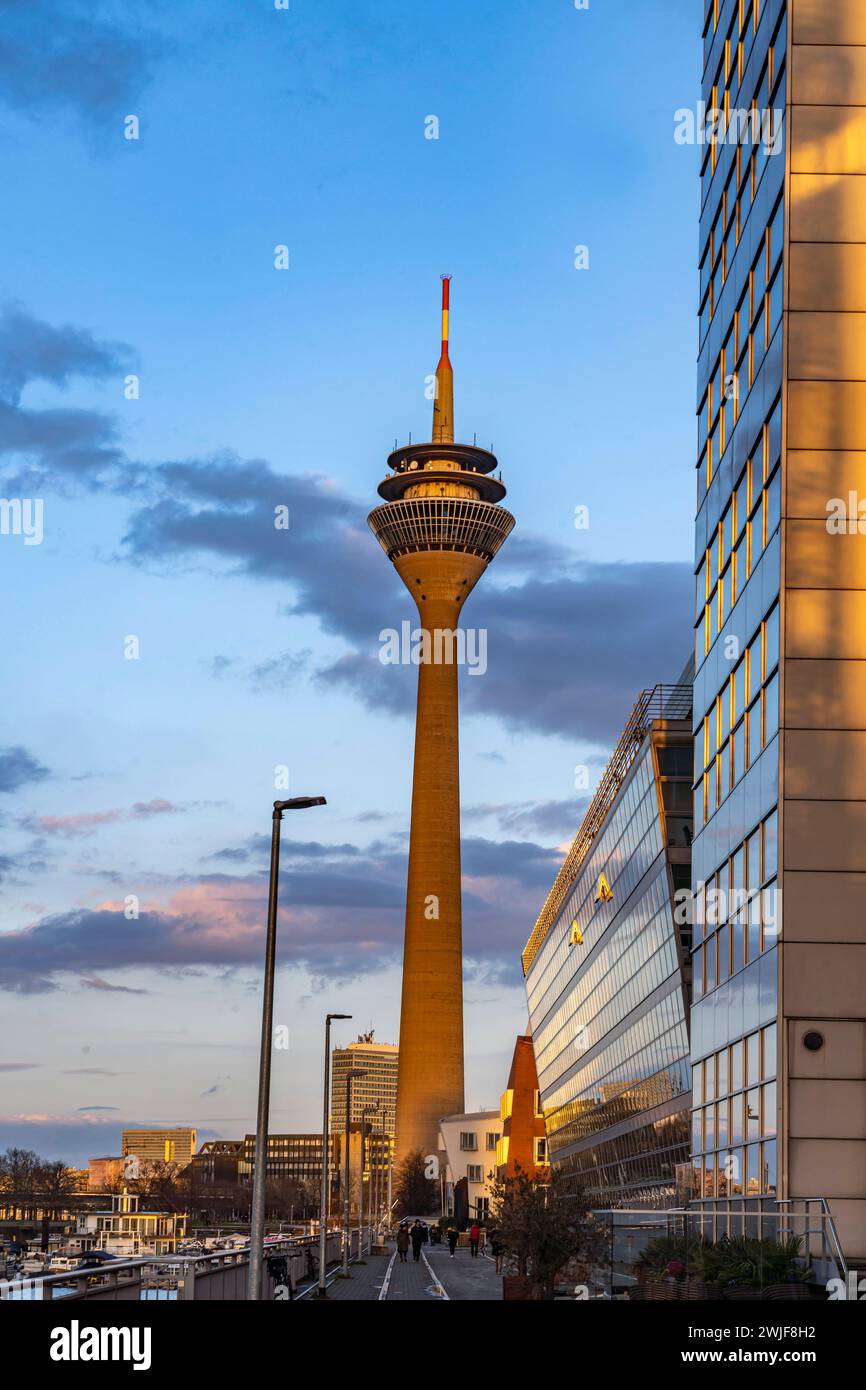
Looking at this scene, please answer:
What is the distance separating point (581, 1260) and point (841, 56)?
2655 centimetres

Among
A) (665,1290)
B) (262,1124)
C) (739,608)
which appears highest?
(739,608)

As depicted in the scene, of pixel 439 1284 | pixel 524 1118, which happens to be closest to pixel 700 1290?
pixel 439 1284

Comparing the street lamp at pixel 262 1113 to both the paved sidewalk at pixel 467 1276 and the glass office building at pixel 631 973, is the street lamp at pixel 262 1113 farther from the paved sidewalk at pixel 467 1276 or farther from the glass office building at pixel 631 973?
the glass office building at pixel 631 973

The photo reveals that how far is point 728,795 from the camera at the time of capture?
132 feet

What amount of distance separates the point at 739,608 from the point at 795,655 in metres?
5.50

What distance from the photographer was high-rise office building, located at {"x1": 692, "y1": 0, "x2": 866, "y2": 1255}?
32938 mm

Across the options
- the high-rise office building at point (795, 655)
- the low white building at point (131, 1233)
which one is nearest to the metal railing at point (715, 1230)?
the high-rise office building at point (795, 655)

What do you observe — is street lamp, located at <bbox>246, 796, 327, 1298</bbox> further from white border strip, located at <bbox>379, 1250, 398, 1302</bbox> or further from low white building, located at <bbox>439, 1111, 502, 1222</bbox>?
low white building, located at <bbox>439, 1111, 502, 1222</bbox>

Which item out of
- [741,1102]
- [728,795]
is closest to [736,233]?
[728,795]

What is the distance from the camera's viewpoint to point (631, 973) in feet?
232

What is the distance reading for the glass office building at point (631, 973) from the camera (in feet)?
196

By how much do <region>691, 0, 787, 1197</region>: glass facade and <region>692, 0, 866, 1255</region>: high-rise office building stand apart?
0.36 ft

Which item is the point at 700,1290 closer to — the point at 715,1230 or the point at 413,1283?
the point at 715,1230
